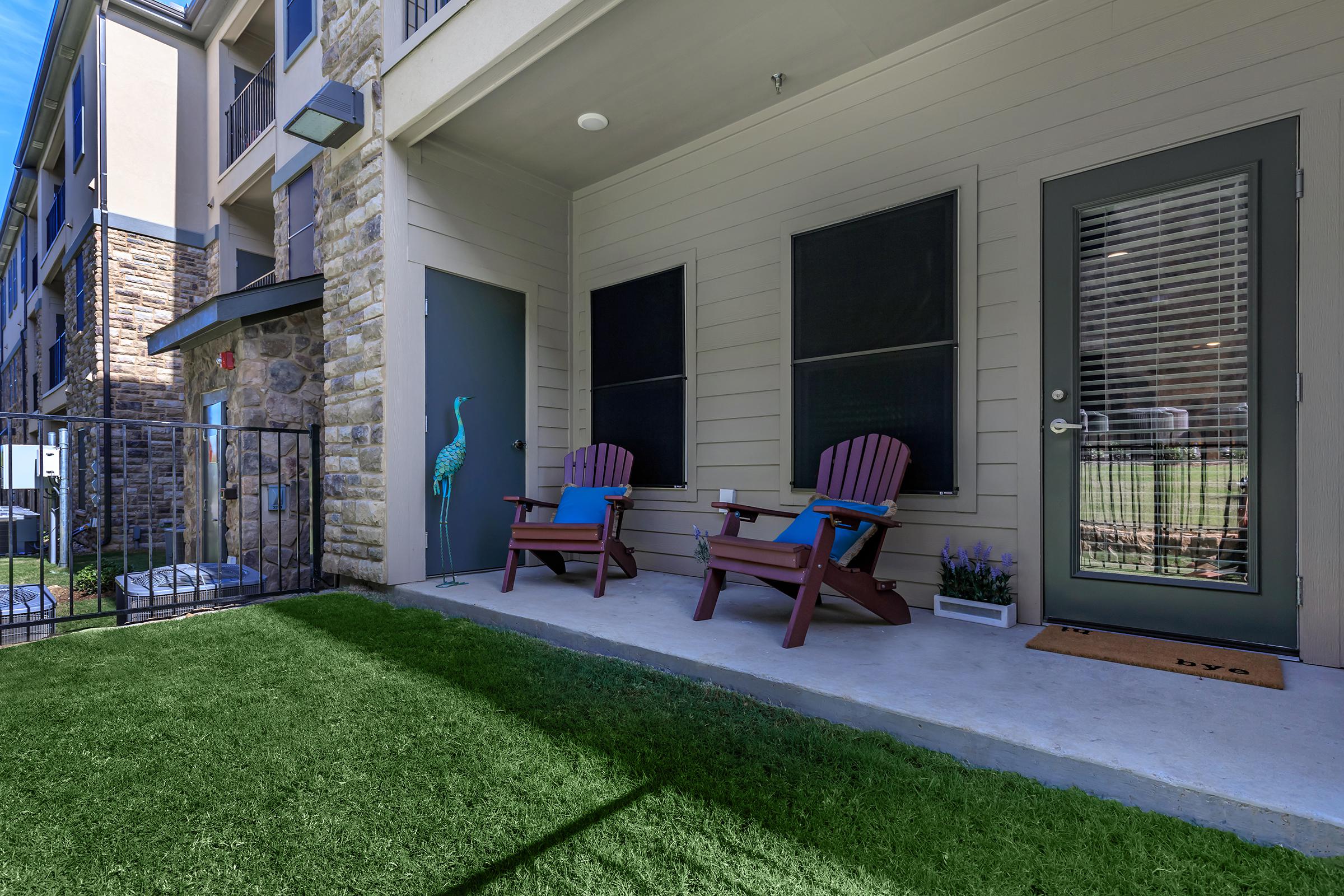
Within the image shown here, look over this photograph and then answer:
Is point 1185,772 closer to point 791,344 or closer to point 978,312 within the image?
point 978,312

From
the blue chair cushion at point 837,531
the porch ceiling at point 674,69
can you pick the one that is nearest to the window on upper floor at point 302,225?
the porch ceiling at point 674,69

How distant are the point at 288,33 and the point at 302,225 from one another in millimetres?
1927

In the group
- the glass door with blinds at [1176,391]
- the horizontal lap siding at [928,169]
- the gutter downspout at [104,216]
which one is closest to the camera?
the glass door with blinds at [1176,391]

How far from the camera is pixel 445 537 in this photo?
4316 mm

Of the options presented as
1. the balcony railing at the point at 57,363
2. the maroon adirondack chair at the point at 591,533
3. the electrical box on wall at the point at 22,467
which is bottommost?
the maroon adirondack chair at the point at 591,533

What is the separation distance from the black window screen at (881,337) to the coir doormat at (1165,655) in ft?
2.80

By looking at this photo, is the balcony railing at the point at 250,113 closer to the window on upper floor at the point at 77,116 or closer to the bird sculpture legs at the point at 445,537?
the window on upper floor at the point at 77,116

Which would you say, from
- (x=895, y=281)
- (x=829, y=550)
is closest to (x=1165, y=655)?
(x=829, y=550)

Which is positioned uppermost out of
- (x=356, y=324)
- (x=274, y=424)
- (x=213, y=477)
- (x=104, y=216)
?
(x=104, y=216)

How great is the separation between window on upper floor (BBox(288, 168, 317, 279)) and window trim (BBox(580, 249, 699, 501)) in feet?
8.59

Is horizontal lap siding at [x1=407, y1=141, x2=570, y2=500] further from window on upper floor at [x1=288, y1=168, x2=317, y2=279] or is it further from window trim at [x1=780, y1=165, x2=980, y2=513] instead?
window trim at [x1=780, y1=165, x2=980, y2=513]

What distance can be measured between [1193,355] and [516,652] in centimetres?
316

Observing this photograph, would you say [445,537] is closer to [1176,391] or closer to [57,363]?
[1176,391]

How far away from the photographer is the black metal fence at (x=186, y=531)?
12.2ft
